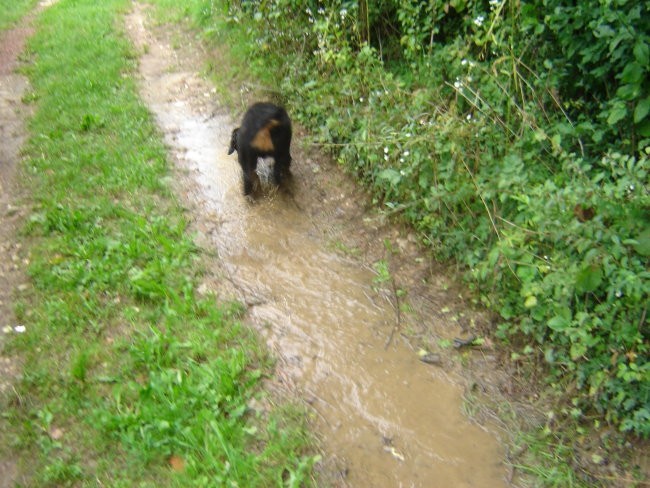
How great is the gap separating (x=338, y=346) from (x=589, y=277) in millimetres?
1845

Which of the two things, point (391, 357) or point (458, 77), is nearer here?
point (391, 357)

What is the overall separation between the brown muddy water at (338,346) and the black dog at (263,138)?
35 cm

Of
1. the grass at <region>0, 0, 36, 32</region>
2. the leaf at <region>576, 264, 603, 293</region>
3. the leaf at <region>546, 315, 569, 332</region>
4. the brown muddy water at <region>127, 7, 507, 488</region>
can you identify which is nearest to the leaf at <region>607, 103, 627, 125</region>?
the leaf at <region>576, 264, 603, 293</region>

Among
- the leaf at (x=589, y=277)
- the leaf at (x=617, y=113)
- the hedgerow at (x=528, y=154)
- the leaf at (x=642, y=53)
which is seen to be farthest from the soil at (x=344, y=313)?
the leaf at (x=642, y=53)

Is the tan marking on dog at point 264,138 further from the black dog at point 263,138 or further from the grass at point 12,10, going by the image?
the grass at point 12,10

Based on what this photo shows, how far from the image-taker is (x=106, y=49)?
8.89 m

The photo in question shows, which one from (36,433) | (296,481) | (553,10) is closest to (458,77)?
(553,10)

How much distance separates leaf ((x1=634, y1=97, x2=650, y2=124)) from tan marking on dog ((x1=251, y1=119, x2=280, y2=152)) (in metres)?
3.04

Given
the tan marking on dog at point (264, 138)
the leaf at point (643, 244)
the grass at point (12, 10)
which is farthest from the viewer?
the grass at point (12, 10)

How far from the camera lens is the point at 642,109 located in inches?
135

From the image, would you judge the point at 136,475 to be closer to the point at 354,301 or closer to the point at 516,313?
the point at 354,301

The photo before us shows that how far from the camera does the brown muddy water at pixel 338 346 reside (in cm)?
342

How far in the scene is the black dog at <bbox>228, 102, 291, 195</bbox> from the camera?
5180 mm

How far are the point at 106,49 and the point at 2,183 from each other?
153 inches
